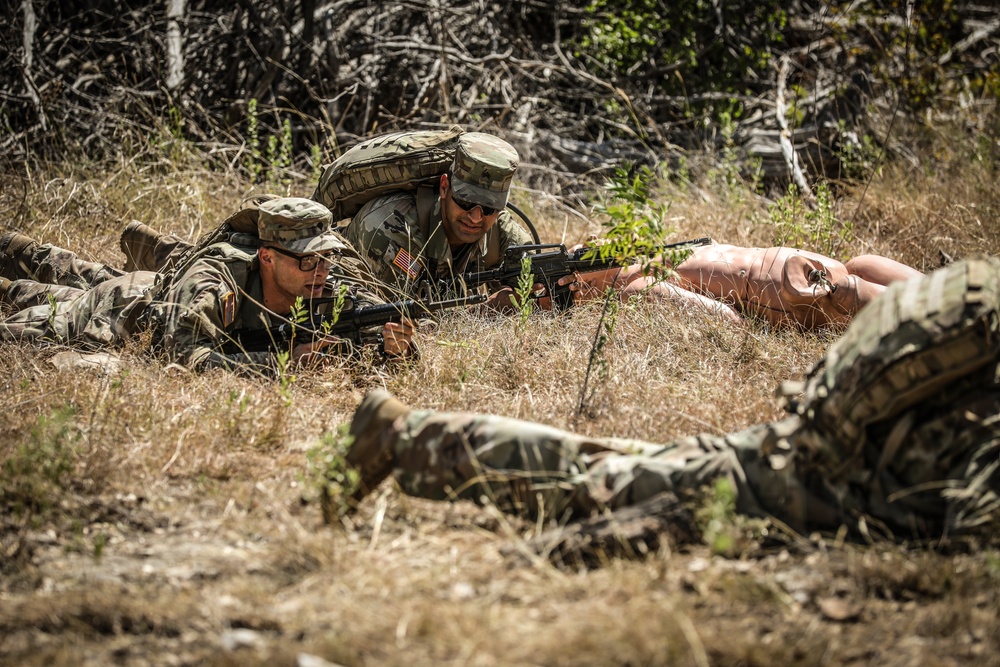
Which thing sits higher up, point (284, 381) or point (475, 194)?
point (475, 194)

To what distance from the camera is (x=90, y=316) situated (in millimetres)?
4730

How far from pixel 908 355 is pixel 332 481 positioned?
1.75 m

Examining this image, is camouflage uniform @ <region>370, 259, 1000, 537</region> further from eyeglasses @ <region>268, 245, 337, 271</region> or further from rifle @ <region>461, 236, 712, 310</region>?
rifle @ <region>461, 236, 712, 310</region>

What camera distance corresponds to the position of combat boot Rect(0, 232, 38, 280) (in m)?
5.41

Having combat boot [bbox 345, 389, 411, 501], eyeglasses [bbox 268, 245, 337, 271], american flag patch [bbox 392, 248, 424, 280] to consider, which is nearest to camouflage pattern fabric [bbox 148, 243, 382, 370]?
eyeglasses [bbox 268, 245, 337, 271]

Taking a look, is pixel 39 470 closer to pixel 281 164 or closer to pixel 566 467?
pixel 566 467

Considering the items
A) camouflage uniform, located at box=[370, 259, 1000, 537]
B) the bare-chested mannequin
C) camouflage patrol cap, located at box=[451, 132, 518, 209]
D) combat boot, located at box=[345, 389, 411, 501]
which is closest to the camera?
camouflage uniform, located at box=[370, 259, 1000, 537]

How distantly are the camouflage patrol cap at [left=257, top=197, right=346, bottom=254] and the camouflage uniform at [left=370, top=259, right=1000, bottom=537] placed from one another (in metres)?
1.59

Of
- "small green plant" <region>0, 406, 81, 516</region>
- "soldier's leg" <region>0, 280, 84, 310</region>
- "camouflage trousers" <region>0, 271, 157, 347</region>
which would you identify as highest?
"small green plant" <region>0, 406, 81, 516</region>

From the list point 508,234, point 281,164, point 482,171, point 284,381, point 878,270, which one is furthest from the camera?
point 281,164

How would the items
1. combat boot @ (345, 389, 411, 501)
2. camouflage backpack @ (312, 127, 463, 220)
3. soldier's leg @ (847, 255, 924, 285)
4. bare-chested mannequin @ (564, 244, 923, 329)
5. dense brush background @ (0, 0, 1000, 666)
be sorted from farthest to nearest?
camouflage backpack @ (312, 127, 463, 220) < soldier's leg @ (847, 255, 924, 285) < bare-chested mannequin @ (564, 244, 923, 329) < combat boot @ (345, 389, 411, 501) < dense brush background @ (0, 0, 1000, 666)

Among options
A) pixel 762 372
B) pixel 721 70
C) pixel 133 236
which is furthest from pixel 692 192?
pixel 133 236

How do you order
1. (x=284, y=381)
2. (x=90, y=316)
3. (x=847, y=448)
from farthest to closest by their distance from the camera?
(x=90, y=316) → (x=284, y=381) → (x=847, y=448)

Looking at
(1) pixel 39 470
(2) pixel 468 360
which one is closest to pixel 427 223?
(2) pixel 468 360
